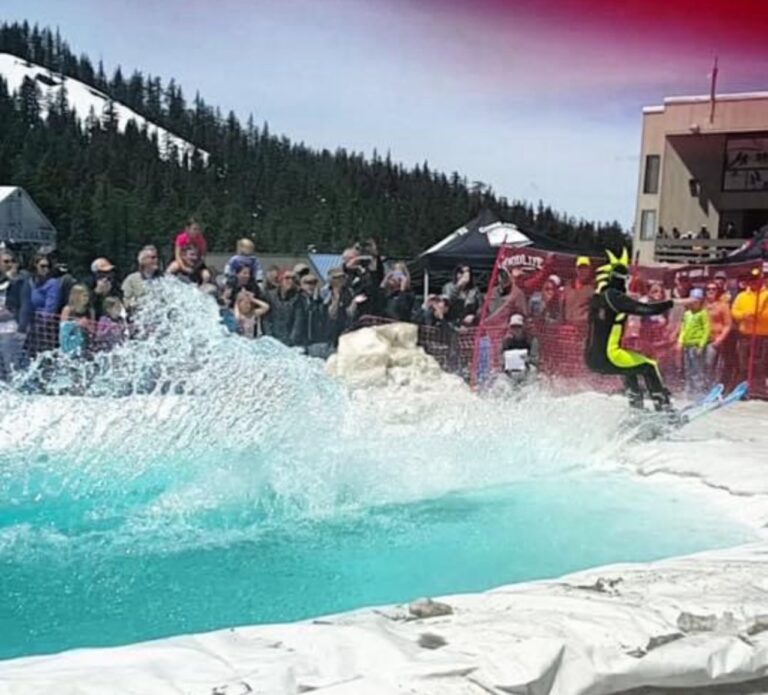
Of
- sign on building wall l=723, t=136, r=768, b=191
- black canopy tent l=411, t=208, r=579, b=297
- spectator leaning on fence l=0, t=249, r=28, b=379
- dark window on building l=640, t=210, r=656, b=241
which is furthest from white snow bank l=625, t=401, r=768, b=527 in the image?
dark window on building l=640, t=210, r=656, b=241

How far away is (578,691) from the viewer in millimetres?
2576

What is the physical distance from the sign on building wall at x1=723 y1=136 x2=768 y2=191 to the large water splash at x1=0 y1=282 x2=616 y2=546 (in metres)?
20.0

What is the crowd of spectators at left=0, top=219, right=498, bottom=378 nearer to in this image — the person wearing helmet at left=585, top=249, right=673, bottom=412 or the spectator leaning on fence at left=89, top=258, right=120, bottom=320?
the spectator leaning on fence at left=89, top=258, right=120, bottom=320

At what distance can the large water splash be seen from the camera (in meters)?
5.56

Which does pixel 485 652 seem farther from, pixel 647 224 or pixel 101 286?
pixel 647 224

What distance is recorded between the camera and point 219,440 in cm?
625

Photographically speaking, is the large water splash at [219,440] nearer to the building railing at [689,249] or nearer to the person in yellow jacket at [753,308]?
the person in yellow jacket at [753,308]

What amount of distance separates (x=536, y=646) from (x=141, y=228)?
4817cm

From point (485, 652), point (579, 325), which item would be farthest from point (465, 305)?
point (485, 652)

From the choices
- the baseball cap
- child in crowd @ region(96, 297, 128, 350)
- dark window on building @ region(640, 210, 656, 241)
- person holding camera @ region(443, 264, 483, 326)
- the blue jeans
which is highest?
dark window on building @ region(640, 210, 656, 241)

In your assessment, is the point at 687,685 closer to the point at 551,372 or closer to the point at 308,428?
the point at 308,428

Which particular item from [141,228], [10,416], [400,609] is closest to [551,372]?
[10,416]

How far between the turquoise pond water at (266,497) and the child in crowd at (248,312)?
1.14m

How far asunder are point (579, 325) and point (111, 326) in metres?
4.17
